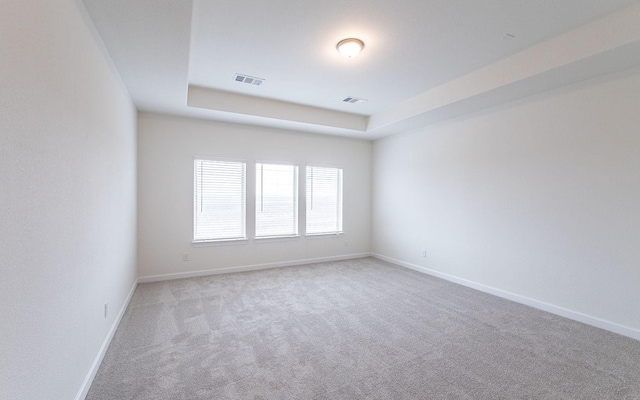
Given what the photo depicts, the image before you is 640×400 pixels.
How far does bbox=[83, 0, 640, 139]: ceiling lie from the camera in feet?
8.00

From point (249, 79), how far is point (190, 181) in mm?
2052

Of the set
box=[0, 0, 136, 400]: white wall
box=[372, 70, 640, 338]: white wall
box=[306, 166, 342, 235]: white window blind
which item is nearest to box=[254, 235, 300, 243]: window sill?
box=[306, 166, 342, 235]: white window blind

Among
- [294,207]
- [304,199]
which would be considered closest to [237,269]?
[294,207]

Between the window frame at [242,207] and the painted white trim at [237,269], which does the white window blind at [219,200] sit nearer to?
the window frame at [242,207]

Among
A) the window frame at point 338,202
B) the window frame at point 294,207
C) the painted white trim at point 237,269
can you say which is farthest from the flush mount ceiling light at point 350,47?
the painted white trim at point 237,269

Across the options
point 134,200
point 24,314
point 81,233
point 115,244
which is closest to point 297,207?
point 134,200

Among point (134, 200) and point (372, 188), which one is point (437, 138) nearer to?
point (372, 188)

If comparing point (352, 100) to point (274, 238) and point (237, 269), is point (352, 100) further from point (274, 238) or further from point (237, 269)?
point (237, 269)

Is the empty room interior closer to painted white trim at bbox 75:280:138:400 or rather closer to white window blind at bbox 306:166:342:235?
painted white trim at bbox 75:280:138:400

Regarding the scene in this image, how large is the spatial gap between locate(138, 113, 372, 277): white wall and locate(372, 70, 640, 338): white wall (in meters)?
2.29

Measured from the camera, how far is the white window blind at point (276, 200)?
5.50 metres

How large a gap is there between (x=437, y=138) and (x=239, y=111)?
3431 millimetres

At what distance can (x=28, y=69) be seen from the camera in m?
1.34

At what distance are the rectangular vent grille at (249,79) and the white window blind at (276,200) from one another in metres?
1.70
